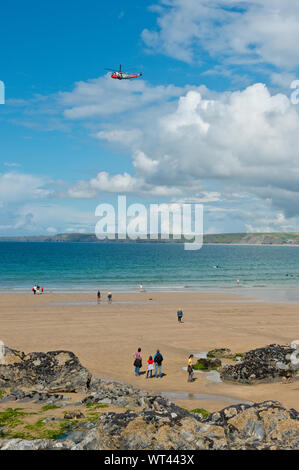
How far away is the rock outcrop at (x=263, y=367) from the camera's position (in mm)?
19859

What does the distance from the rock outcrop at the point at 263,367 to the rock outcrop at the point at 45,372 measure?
770 cm

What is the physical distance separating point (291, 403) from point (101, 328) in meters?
22.2

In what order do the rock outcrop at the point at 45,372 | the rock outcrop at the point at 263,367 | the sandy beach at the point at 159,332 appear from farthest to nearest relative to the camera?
the rock outcrop at the point at 263,367, the sandy beach at the point at 159,332, the rock outcrop at the point at 45,372

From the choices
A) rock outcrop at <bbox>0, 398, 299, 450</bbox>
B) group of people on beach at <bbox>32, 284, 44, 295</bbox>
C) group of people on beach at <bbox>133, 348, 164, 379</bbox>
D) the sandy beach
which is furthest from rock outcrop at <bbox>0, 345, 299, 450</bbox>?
group of people on beach at <bbox>32, 284, 44, 295</bbox>

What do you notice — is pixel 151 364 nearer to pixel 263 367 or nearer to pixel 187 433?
pixel 263 367

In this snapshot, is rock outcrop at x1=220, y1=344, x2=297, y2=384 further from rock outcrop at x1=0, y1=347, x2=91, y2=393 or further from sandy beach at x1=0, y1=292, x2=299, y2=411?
rock outcrop at x1=0, y1=347, x2=91, y2=393

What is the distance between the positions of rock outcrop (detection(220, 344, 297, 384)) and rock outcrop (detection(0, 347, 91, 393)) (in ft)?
25.3

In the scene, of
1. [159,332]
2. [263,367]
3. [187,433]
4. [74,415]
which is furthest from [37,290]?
[187,433]

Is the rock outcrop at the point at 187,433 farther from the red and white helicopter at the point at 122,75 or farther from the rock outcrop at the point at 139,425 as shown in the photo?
the red and white helicopter at the point at 122,75

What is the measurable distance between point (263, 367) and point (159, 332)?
14.9 metres

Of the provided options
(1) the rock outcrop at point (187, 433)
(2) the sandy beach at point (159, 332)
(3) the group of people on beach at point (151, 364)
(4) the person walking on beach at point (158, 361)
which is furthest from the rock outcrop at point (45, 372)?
(1) the rock outcrop at point (187, 433)
